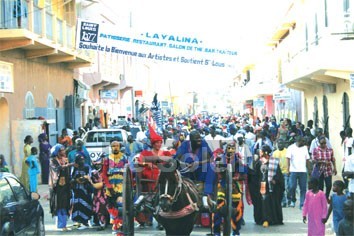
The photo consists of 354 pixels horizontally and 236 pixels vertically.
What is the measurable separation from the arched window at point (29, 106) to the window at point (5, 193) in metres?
13.9

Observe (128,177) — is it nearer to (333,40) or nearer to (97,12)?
(333,40)

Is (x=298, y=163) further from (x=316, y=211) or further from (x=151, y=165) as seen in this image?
(x=151, y=165)

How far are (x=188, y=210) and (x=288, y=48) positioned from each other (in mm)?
32368

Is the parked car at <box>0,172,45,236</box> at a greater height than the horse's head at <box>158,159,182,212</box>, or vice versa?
the horse's head at <box>158,159,182,212</box>

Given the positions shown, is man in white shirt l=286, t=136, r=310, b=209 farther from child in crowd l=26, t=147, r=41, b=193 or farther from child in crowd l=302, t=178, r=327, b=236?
child in crowd l=26, t=147, r=41, b=193

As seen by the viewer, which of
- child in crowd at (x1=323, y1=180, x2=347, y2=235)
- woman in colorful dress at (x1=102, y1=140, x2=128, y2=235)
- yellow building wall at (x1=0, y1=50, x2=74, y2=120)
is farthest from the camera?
yellow building wall at (x1=0, y1=50, x2=74, y2=120)

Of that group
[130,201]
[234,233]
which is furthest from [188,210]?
[234,233]

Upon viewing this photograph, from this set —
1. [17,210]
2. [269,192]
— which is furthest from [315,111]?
[17,210]

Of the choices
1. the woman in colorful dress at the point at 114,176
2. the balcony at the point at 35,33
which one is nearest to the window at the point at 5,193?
the woman in colorful dress at the point at 114,176

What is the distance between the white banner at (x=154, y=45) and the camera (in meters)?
18.6

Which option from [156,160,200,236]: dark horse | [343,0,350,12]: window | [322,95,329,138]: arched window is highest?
[343,0,350,12]: window

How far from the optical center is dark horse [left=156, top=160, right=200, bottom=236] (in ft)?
27.8

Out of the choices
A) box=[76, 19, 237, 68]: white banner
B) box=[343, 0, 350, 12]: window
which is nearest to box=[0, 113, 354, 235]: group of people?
box=[76, 19, 237, 68]: white banner

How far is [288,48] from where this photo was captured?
4009 centimetres
